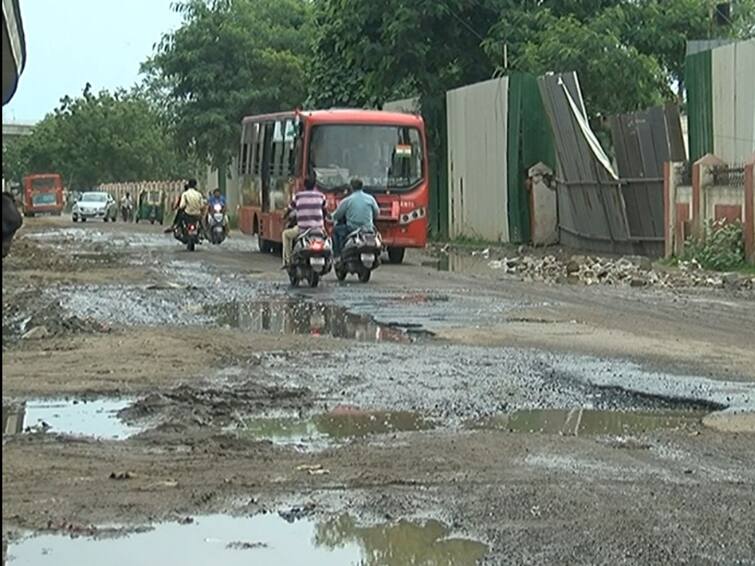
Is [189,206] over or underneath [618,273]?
over

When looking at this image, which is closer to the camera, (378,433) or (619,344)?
(378,433)

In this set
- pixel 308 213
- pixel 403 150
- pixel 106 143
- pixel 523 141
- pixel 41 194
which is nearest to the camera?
pixel 308 213

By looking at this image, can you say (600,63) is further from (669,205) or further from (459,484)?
(459,484)

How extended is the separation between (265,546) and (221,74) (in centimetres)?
5222

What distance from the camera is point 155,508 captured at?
22.1 feet

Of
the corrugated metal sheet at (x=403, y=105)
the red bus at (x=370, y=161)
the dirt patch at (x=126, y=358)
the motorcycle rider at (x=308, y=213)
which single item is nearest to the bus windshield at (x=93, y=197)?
the corrugated metal sheet at (x=403, y=105)

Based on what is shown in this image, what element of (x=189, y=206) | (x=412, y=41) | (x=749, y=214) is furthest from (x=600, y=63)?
(x=749, y=214)

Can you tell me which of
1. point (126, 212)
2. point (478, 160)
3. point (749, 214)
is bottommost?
point (126, 212)

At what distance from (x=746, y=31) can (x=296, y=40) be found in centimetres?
1967

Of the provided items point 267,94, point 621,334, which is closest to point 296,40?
point 267,94

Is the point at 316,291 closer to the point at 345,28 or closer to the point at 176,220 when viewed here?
the point at 176,220

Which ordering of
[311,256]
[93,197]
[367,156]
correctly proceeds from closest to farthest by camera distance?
[311,256] → [367,156] → [93,197]

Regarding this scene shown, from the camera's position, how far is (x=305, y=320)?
1547 cm

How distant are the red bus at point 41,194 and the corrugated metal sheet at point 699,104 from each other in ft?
180
